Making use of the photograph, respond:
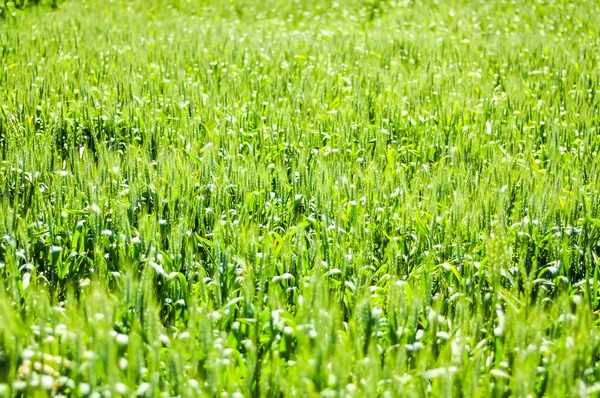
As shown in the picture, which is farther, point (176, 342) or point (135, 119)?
point (135, 119)

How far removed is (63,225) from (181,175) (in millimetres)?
791

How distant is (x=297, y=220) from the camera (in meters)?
3.56

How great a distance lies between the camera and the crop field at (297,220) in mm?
2158

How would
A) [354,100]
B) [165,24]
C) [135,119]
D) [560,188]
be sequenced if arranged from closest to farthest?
[560,188] < [135,119] < [354,100] < [165,24]

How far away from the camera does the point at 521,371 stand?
193cm

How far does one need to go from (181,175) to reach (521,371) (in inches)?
96.8

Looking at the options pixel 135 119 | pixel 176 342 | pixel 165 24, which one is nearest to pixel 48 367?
pixel 176 342

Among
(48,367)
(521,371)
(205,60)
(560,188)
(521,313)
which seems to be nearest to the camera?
(521,371)

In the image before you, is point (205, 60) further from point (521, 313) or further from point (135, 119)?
point (521, 313)

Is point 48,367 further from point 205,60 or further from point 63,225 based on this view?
point 205,60

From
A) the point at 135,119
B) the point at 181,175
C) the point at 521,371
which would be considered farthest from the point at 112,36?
the point at 521,371

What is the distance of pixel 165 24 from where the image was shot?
10031mm

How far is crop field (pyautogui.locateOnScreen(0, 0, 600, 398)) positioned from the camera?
2.16 metres

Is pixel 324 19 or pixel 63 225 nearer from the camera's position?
pixel 63 225
